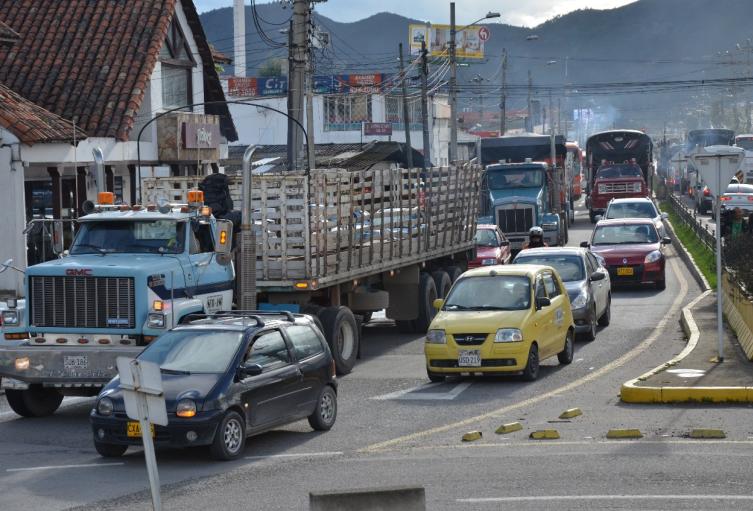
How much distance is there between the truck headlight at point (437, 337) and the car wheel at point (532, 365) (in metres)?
1.19

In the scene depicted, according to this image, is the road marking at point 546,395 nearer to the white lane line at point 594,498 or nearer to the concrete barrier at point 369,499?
the white lane line at point 594,498

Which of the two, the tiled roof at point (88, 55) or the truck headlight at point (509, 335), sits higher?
the tiled roof at point (88, 55)

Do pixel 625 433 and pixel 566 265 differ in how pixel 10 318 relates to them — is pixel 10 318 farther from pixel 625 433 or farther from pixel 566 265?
pixel 566 265

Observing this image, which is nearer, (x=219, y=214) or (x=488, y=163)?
(x=219, y=214)

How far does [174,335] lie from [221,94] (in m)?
25.6

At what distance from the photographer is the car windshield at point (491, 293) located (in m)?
19.3

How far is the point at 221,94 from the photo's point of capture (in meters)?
39.8

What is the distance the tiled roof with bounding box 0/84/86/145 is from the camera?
29.6m

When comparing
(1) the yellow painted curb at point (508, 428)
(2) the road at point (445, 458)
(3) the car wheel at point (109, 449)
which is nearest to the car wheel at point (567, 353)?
(2) the road at point (445, 458)

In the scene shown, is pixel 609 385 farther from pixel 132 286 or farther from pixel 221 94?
pixel 221 94

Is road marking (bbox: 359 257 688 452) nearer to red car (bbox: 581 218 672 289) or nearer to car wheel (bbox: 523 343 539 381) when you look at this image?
car wheel (bbox: 523 343 539 381)

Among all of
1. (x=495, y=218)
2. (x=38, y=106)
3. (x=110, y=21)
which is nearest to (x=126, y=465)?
(x=38, y=106)

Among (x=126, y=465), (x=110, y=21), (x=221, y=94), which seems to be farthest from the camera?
(x=221, y=94)

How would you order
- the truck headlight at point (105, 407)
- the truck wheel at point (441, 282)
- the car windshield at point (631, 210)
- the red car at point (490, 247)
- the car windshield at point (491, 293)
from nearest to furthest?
the truck headlight at point (105, 407), the car windshield at point (491, 293), the truck wheel at point (441, 282), the red car at point (490, 247), the car windshield at point (631, 210)
